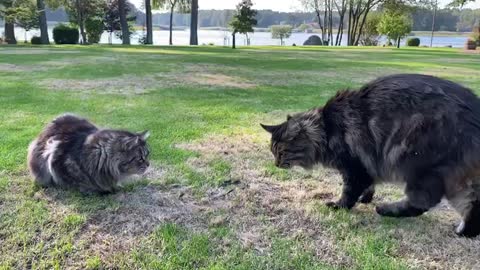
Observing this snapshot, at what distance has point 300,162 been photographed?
299 centimetres

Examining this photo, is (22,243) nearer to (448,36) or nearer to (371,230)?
(371,230)

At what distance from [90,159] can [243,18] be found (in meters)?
21.7

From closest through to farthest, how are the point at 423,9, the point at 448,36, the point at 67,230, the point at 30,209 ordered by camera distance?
the point at 67,230, the point at 30,209, the point at 423,9, the point at 448,36

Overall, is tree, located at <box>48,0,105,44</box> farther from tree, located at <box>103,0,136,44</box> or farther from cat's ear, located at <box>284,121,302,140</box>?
cat's ear, located at <box>284,121,302,140</box>

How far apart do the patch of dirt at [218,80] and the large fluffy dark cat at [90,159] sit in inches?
212

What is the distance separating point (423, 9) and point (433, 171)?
43585mm

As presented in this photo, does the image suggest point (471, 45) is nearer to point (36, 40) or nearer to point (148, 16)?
point (148, 16)

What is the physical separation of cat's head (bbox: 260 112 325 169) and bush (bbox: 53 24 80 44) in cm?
2828

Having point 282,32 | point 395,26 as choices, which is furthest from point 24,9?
point 282,32

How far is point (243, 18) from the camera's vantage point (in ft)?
76.7

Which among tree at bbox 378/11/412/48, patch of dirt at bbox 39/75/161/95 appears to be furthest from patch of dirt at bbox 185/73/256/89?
tree at bbox 378/11/412/48

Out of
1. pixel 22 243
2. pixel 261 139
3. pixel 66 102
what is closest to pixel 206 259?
pixel 22 243

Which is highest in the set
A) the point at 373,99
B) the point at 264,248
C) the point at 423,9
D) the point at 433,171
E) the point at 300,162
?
the point at 423,9

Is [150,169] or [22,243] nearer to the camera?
[22,243]
